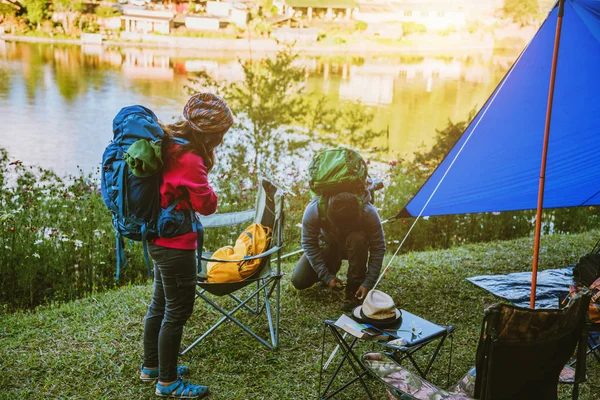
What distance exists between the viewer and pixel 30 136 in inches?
327

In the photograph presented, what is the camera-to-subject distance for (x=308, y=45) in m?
10.2

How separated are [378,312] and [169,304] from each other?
86cm

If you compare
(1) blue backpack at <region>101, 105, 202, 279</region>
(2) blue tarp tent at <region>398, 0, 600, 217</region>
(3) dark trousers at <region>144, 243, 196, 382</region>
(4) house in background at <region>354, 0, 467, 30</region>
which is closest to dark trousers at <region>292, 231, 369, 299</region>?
(2) blue tarp tent at <region>398, 0, 600, 217</region>

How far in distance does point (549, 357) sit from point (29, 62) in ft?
29.6

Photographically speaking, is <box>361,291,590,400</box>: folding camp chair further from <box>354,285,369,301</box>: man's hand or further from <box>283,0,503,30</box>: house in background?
<box>283,0,503,30</box>: house in background

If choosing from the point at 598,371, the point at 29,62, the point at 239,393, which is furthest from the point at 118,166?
the point at 29,62

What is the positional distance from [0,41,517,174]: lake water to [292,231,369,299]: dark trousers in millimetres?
4004

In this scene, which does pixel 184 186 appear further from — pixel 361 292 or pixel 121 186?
pixel 361 292

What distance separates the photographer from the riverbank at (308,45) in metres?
8.46

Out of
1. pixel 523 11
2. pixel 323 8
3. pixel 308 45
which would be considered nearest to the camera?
pixel 308 45

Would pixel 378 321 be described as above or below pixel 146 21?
below

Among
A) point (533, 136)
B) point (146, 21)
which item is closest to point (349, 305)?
point (533, 136)

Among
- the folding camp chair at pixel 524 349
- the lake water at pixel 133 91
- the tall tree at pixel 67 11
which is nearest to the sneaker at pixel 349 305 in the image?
the folding camp chair at pixel 524 349

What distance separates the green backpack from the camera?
2910 mm
